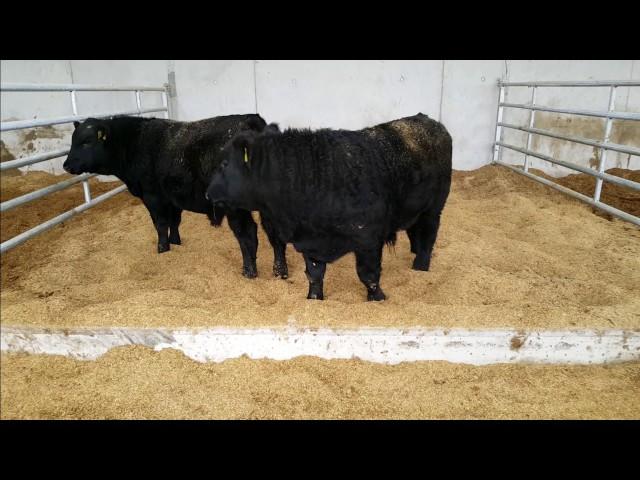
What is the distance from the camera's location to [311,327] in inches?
117

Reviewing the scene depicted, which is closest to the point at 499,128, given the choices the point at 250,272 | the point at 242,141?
the point at 250,272

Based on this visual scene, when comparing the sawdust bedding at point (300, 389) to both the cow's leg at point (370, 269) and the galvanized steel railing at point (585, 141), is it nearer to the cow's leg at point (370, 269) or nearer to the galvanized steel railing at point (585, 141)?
the cow's leg at point (370, 269)

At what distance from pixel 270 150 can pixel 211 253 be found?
1792 mm

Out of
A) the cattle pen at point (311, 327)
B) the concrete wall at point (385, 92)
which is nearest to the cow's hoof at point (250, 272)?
the cattle pen at point (311, 327)

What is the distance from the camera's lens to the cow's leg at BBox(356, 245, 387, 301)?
11.5 feet

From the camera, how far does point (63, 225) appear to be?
481 cm

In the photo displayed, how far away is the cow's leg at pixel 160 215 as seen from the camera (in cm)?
484

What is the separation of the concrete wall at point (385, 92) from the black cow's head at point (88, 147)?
3427 millimetres

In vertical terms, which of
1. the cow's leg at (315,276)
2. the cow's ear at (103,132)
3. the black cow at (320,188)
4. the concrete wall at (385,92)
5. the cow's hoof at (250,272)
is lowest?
the cow's hoof at (250,272)

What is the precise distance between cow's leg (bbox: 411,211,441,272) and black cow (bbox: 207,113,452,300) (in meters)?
0.70

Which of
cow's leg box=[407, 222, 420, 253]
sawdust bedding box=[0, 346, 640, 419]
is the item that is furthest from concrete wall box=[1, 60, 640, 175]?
sawdust bedding box=[0, 346, 640, 419]

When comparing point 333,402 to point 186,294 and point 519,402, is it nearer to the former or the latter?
point 519,402

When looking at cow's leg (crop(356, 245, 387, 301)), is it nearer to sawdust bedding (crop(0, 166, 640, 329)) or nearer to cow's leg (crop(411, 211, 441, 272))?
sawdust bedding (crop(0, 166, 640, 329))

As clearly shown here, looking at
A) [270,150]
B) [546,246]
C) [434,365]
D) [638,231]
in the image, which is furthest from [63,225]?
[638,231]
